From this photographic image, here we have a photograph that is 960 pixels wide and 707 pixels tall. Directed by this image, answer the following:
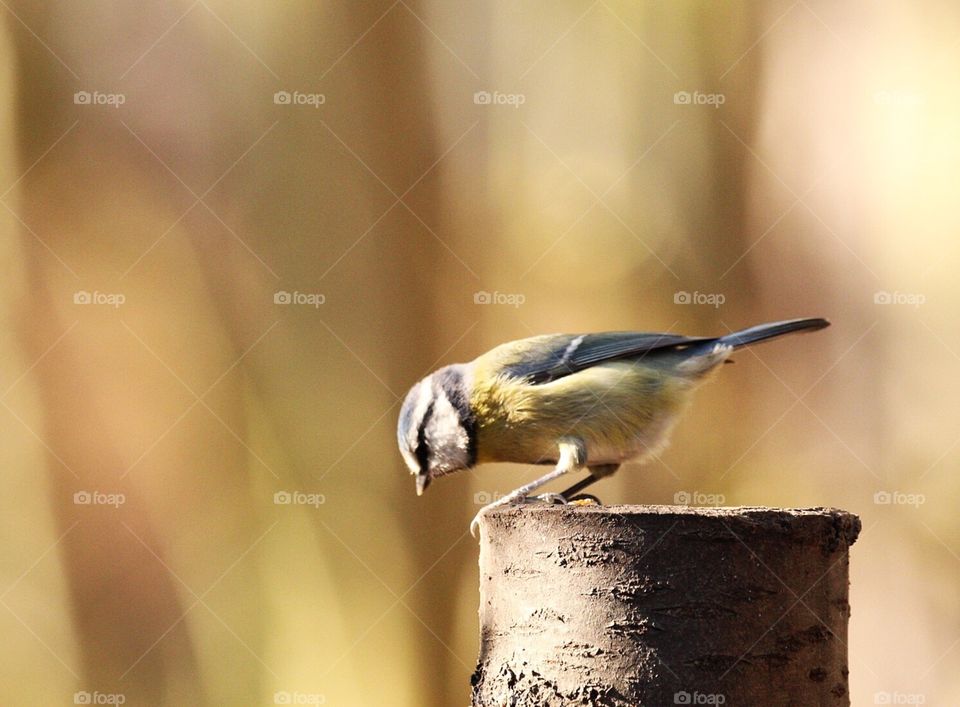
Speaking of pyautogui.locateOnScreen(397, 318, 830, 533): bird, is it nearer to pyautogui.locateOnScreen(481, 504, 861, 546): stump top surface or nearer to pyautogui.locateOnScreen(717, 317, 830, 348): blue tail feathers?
pyautogui.locateOnScreen(717, 317, 830, 348): blue tail feathers

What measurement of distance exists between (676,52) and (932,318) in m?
1.68

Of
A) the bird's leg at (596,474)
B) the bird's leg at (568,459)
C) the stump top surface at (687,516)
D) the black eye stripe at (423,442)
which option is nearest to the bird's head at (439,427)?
the black eye stripe at (423,442)

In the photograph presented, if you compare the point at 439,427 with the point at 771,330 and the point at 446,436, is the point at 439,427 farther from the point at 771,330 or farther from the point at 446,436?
the point at 771,330

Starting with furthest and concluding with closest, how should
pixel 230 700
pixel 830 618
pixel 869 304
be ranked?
pixel 869 304, pixel 230 700, pixel 830 618

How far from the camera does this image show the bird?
7.87 feet

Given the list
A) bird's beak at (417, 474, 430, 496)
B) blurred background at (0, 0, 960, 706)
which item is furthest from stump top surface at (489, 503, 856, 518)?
blurred background at (0, 0, 960, 706)

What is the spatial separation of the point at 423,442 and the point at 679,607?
41.2 inches

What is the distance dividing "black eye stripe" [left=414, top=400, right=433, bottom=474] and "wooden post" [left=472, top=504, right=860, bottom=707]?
0.81 meters

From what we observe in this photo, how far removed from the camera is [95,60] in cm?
406

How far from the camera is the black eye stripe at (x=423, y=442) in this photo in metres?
2.47

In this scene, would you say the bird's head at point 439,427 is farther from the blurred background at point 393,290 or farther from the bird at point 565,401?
the blurred background at point 393,290

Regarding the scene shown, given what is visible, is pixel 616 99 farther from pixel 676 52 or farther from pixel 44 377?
pixel 44 377

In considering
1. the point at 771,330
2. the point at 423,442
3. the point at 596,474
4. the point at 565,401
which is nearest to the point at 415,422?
the point at 423,442

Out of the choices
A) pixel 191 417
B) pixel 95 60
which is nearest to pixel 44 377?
pixel 191 417
